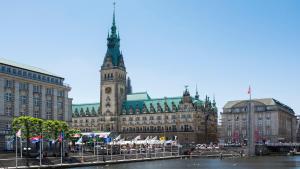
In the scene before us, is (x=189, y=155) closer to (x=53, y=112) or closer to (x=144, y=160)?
(x=144, y=160)

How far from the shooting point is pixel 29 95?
150125mm

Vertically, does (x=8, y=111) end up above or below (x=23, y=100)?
below

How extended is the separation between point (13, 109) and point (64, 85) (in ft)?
88.8

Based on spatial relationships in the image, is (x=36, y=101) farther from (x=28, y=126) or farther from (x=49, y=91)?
(x=28, y=126)

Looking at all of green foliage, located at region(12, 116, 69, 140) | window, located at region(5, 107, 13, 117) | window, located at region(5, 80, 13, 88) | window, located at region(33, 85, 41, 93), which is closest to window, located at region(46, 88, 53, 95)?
window, located at region(33, 85, 41, 93)

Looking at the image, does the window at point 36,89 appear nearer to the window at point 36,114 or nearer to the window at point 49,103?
the window at point 49,103

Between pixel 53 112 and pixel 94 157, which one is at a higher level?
pixel 53 112

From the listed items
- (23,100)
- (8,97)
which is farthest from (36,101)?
(8,97)

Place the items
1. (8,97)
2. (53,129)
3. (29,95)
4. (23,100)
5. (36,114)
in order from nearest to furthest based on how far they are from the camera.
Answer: (53,129), (8,97), (23,100), (29,95), (36,114)

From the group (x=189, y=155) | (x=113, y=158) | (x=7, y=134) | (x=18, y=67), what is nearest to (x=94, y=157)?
(x=113, y=158)

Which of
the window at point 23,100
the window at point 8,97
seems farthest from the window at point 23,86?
the window at point 8,97

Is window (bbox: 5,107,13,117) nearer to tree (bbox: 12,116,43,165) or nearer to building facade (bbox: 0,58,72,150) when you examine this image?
building facade (bbox: 0,58,72,150)

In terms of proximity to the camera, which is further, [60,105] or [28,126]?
[60,105]

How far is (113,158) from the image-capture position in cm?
14362
